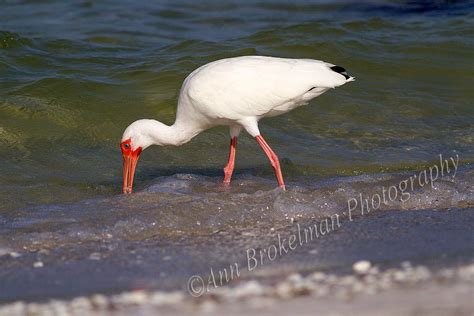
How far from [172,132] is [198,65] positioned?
10.4 ft

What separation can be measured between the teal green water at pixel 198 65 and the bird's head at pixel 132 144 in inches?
8.7

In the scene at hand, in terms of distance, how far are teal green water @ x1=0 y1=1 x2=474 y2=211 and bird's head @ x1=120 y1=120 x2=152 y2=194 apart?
221 mm

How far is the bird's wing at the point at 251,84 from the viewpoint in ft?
22.5

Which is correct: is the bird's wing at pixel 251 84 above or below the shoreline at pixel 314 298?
above

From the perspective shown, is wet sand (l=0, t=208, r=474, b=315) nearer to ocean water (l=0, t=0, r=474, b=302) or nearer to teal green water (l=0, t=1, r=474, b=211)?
ocean water (l=0, t=0, r=474, b=302)

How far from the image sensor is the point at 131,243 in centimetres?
584

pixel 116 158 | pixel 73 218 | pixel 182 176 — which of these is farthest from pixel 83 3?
pixel 73 218

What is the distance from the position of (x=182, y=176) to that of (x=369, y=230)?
2058mm

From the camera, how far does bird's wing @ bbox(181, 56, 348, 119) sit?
22.5 ft

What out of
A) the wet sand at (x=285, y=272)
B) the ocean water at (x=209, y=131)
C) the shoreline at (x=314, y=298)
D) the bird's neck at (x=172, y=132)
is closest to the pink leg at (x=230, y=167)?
the ocean water at (x=209, y=131)

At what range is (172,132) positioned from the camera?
289 inches

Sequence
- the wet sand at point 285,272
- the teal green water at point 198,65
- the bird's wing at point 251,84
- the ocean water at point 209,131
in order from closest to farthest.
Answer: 1. the wet sand at point 285,272
2. the ocean water at point 209,131
3. the bird's wing at point 251,84
4. the teal green water at point 198,65

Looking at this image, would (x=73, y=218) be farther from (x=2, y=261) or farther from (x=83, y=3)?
(x=83, y=3)

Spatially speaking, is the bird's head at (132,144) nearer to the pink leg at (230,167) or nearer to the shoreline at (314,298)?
the pink leg at (230,167)
